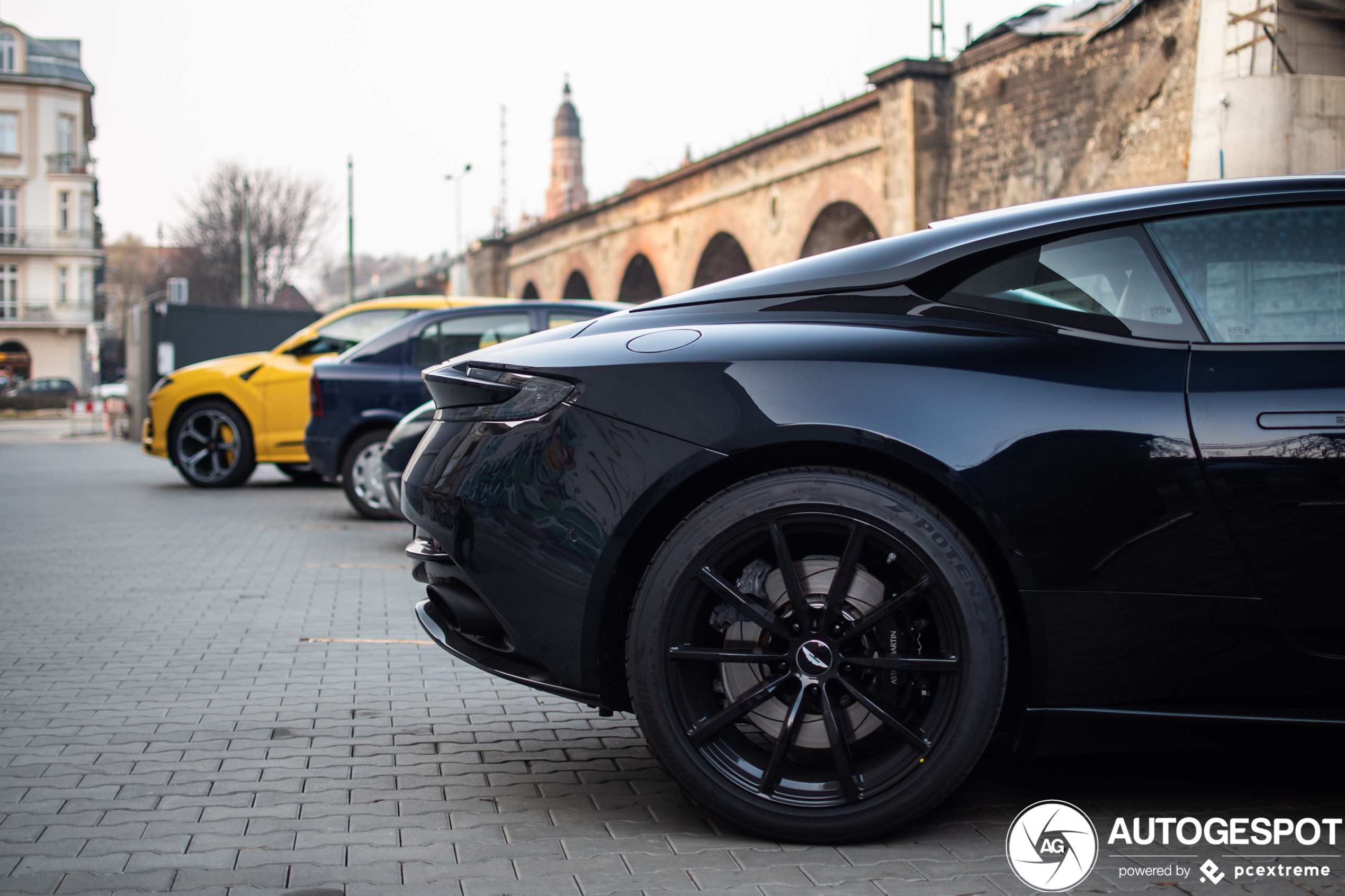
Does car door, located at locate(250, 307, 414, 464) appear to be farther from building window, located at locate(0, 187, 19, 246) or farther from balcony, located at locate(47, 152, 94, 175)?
building window, located at locate(0, 187, 19, 246)

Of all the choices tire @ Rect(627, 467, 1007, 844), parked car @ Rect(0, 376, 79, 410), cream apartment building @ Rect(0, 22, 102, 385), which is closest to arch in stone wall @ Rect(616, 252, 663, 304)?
parked car @ Rect(0, 376, 79, 410)

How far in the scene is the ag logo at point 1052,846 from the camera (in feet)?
8.34

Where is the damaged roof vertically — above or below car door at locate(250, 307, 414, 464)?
above

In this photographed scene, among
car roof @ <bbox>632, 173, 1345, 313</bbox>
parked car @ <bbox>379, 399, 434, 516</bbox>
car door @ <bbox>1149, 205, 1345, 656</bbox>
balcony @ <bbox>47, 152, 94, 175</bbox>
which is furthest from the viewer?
balcony @ <bbox>47, 152, 94, 175</bbox>

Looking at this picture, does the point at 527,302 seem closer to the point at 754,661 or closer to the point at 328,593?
the point at 328,593

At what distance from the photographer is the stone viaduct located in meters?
14.9

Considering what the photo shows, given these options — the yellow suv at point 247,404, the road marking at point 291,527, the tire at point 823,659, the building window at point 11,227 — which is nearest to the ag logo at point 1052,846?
the tire at point 823,659

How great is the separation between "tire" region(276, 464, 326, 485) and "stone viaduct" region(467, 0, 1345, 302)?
9.32 m

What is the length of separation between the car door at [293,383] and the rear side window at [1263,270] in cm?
1012

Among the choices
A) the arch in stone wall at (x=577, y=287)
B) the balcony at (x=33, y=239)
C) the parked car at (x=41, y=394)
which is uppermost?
the balcony at (x=33, y=239)

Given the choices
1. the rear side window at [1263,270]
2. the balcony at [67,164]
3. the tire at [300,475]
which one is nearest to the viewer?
the rear side window at [1263,270]

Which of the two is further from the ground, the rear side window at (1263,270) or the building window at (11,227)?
the building window at (11,227)

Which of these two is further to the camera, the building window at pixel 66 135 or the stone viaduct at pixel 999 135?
the building window at pixel 66 135

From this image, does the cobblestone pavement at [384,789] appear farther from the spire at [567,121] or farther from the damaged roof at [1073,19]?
the spire at [567,121]
